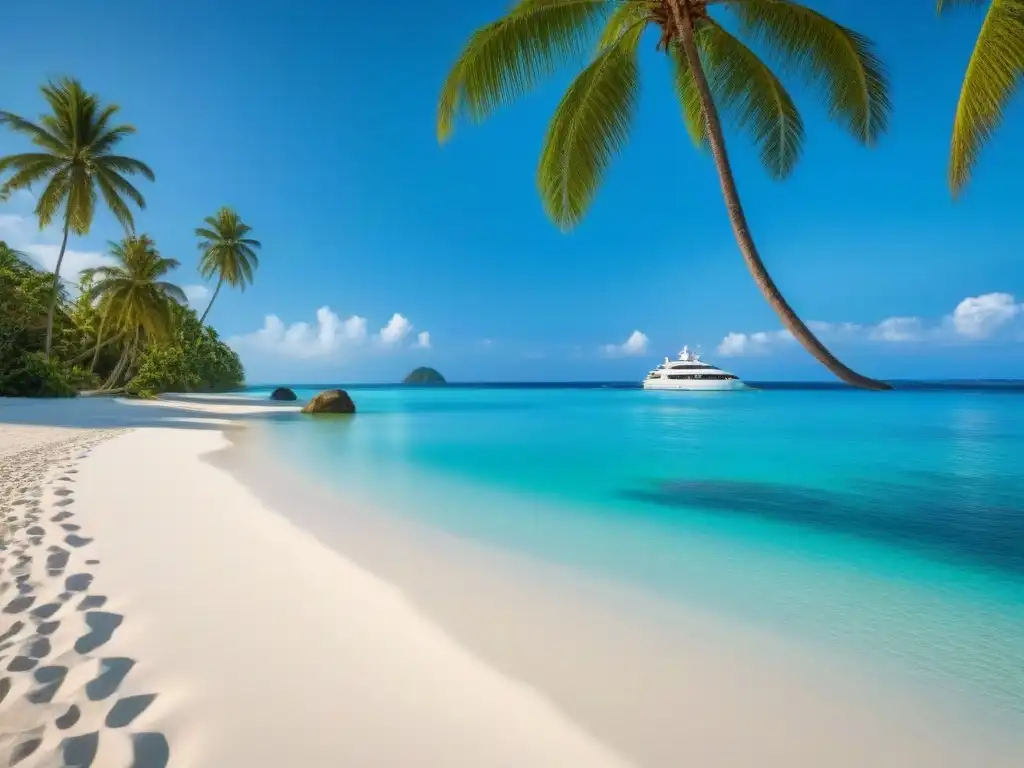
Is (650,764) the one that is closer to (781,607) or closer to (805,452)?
(781,607)

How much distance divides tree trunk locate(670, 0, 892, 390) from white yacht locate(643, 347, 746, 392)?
59.4 meters

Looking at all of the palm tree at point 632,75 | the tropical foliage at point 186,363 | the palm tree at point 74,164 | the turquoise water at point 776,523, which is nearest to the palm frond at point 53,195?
the palm tree at point 74,164

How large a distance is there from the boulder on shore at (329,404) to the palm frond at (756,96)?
20872mm

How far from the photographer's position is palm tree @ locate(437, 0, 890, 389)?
5.62 m

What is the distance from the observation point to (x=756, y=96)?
6.38 m

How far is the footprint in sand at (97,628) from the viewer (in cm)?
256

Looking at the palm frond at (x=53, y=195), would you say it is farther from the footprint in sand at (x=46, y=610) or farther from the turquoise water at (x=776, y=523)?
the footprint in sand at (x=46, y=610)

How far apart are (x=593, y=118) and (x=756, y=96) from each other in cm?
199

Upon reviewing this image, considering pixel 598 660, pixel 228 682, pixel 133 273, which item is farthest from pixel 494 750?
pixel 133 273

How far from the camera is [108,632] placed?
2717mm

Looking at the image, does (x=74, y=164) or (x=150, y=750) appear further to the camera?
(x=74, y=164)

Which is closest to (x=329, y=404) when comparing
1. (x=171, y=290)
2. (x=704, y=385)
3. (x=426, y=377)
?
(x=171, y=290)

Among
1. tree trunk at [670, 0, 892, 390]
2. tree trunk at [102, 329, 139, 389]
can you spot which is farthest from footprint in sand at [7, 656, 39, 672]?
tree trunk at [102, 329, 139, 389]

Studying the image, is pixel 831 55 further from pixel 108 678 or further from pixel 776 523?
pixel 108 678
